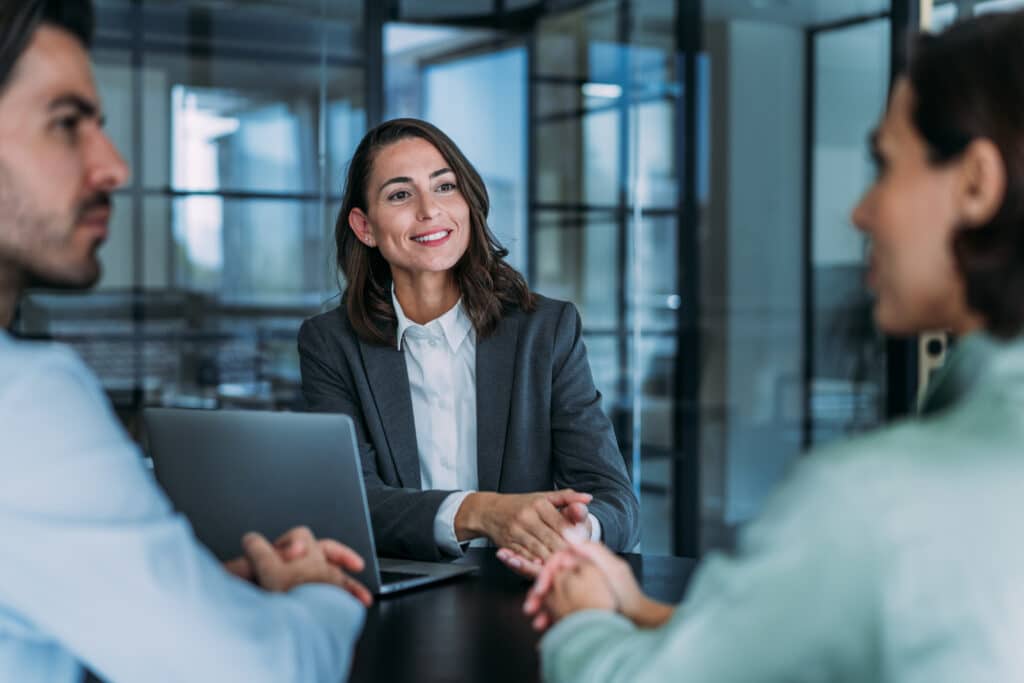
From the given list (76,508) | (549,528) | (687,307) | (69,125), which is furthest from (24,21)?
(687,307)

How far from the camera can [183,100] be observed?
5.22 metres

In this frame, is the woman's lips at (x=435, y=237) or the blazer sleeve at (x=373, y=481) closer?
the blazer sleeve at (x=373, y=481)

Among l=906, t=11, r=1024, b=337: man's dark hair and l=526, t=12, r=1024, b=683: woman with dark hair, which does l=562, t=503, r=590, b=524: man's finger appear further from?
l=906, t=11, r=1024, b=337: man's dark hair

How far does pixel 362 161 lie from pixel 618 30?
10.4 feet

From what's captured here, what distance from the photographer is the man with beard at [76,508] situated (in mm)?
1002

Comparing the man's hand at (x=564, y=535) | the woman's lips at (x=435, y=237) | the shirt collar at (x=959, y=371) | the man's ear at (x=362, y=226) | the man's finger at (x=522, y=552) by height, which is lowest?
the man's finger at (x=522, y=552)

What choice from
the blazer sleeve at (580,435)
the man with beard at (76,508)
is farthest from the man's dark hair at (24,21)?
the blazer sleeve at (580,435)

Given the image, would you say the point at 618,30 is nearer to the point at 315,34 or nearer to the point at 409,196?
the point at 315,34

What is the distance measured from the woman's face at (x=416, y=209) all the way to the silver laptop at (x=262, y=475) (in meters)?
0.83

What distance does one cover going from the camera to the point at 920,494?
845mm

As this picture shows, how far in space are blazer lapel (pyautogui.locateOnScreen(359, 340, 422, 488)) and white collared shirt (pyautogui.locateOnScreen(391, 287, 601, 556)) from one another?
35mm

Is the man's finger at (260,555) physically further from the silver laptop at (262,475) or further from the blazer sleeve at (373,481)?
the blazer sleeve at (373,481)

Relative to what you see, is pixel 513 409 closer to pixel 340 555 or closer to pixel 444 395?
pixel 444 395

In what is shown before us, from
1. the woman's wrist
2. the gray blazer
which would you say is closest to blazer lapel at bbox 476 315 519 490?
the gray blazer
